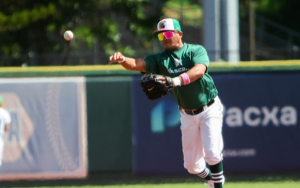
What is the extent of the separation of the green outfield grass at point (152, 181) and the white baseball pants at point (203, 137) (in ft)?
4.83

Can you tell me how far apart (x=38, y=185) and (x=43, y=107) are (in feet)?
3.83

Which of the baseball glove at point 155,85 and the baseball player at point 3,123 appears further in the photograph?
the baseball player at point 3,123

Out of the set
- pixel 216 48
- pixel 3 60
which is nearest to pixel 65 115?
pixel 216 48

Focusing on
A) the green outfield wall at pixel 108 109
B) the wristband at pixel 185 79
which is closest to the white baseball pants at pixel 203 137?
the wristband at pixel 185 79

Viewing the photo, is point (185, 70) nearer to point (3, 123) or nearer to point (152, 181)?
point (152, 181)

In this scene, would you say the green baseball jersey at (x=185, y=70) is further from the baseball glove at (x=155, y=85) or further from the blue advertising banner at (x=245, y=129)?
the blue advertising banner at (x=245, y=129)

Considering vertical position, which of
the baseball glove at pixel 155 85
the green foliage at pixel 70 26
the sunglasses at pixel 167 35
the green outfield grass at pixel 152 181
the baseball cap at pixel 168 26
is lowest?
the green outfield grass at pixel 152 181

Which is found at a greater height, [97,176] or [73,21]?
[73,21]

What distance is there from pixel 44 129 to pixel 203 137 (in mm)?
2993

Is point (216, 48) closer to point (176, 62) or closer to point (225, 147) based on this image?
point (225, 147)

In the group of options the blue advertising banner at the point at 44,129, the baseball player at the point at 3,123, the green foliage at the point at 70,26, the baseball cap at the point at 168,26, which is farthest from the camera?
the green foliage at the point at 70,26

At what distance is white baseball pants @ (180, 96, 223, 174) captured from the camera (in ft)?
20.2

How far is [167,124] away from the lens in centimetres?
832

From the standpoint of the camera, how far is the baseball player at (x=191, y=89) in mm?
6039
